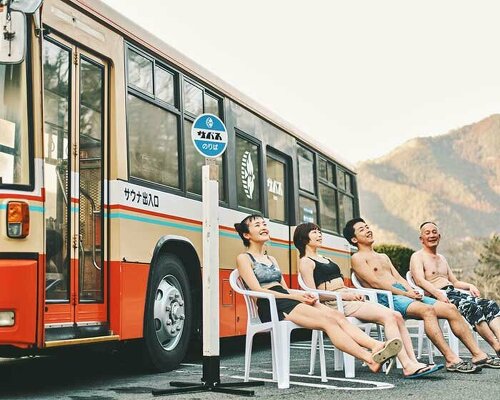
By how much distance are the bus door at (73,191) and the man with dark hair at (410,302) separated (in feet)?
8.52

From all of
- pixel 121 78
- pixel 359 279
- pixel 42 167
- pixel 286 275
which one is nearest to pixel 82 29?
pixel 121 78

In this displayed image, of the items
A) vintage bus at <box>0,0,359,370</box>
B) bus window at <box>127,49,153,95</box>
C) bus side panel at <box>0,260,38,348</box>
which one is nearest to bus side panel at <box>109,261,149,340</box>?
vintage bus at <box>0,0,359,370</box>

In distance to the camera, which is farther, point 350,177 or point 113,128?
point 350,177

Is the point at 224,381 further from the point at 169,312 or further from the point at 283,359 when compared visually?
the point at 169,312

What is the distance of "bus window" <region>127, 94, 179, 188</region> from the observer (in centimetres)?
735

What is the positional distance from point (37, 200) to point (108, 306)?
1.35 metres

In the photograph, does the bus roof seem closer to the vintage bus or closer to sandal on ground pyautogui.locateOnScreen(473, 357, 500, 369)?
the vintage bus

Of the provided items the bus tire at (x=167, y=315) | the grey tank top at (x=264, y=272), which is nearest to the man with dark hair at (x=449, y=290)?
the grey tank top at (x=264, y=272)

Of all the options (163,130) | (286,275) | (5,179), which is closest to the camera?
(5,179)

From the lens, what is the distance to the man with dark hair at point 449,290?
791cm

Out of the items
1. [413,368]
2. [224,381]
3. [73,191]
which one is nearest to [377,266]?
[413,368]

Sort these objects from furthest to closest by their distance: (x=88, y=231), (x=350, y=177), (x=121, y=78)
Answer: (x=350, y=177) → (x=121, y=78) → (x=88, y=231)

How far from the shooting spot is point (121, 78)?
719cm

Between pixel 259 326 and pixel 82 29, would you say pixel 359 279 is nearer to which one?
pixel 259 326
